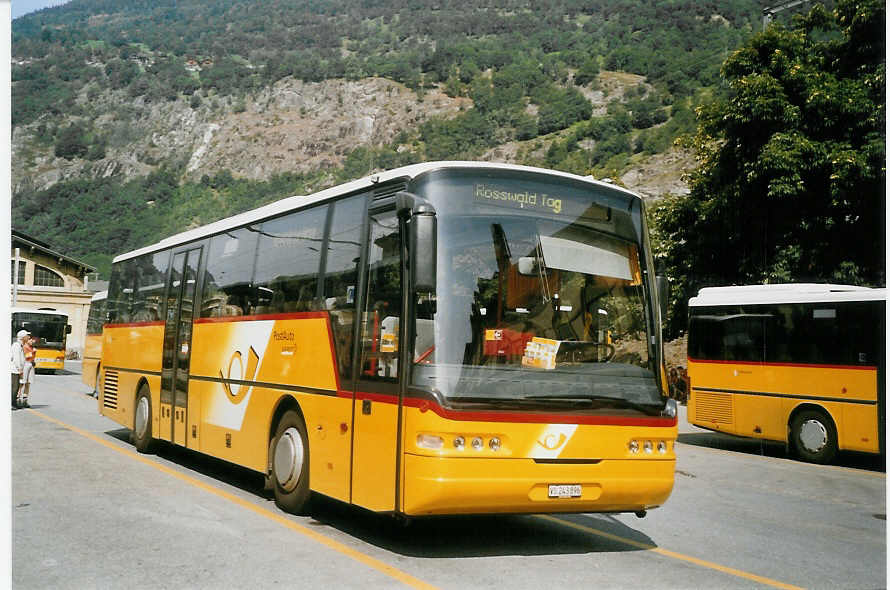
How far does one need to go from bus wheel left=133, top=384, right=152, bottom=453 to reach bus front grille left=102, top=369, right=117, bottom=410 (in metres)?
1.51

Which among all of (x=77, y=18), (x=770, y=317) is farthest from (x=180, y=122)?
(x=770, y=317)

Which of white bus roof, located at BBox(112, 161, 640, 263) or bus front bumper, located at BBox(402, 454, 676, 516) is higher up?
white bus roof, located at BBox(112, 161, 640, 263)

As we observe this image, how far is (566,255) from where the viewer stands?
7.84 m

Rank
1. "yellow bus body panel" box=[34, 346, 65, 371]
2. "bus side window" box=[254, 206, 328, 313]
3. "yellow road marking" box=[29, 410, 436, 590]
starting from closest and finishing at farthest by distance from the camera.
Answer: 1. "yellow road marking" box=[29, 410, 436, 590]
2. "bus side window" box=[254, 206, 328, 313]
3. "yellow bus body panel" box=[34, 346, 65, 371]

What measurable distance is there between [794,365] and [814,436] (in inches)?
48.4

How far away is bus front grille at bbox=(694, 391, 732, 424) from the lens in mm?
17625

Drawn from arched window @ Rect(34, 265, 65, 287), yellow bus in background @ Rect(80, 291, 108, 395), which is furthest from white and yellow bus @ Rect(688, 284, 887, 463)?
arched window @ Rect(34, 265, 65, 287)

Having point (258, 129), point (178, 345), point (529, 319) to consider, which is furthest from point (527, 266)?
point (258, 129)

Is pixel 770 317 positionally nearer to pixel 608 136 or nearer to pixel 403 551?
pixel 403 551

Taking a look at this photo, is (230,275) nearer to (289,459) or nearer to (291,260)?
(291,260)

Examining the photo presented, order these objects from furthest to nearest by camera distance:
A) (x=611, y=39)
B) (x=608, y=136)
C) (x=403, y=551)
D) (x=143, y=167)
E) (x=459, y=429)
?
(x=611, y=39) < (x=143, y=167) < (x=608, y=136) < (x=403, y=551) < (x=459, y=429)

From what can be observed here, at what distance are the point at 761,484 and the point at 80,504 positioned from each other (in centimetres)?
883

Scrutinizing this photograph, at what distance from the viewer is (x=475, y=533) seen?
8.50 metres

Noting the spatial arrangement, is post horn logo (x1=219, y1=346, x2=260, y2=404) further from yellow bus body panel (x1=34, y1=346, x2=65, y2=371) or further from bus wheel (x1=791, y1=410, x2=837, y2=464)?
yellow bus body panel (x1=34, y1=346, x2=65, y2=371)
